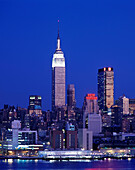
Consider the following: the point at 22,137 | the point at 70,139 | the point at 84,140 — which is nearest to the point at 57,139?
the point at 70,139

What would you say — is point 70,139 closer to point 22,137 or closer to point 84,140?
point 84,140

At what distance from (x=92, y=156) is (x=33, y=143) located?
13.2 metres

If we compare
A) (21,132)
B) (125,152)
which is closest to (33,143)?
(21,132)

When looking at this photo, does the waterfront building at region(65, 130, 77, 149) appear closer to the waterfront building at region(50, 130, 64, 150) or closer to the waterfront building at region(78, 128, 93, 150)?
the waterfront building at region(50, 130, 64, 150)

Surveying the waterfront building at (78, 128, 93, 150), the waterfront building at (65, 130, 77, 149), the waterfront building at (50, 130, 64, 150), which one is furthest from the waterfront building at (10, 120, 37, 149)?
the waterfront building at (78, 128, 93, 150)

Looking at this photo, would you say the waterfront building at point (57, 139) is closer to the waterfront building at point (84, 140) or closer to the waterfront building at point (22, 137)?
the waterfront building at point (22, 137)

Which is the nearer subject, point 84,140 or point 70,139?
point 70,139

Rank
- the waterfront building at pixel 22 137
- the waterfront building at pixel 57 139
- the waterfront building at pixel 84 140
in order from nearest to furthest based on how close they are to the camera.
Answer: the waterfront building at pixel 57 139, the waterfront building at pixel 22 137, the waterfront building at pixel 84 140

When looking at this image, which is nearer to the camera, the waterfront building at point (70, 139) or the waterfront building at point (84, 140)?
the waterfront building at point (70, 139)

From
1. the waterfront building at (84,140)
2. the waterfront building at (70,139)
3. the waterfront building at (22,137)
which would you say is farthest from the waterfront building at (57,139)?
the waterfront building at (84,140)

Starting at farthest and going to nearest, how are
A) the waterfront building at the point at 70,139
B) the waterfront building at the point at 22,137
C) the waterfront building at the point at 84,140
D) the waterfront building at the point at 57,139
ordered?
the waterfront building at the point at 84,140 < the waterfront building at the point at 22,137 < the waterfront building at the point at 70,139 < the waterfront building at the point at 57,139

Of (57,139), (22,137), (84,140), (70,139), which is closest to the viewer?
(57,139)

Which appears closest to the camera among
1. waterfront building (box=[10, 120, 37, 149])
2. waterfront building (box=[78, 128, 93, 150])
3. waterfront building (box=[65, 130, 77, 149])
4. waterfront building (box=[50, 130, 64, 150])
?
waterfront building (box=[50, 130, 64, 150])

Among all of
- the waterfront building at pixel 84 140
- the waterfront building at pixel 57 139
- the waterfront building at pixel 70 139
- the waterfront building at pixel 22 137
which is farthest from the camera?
the waterfront building at pixel 84 140
